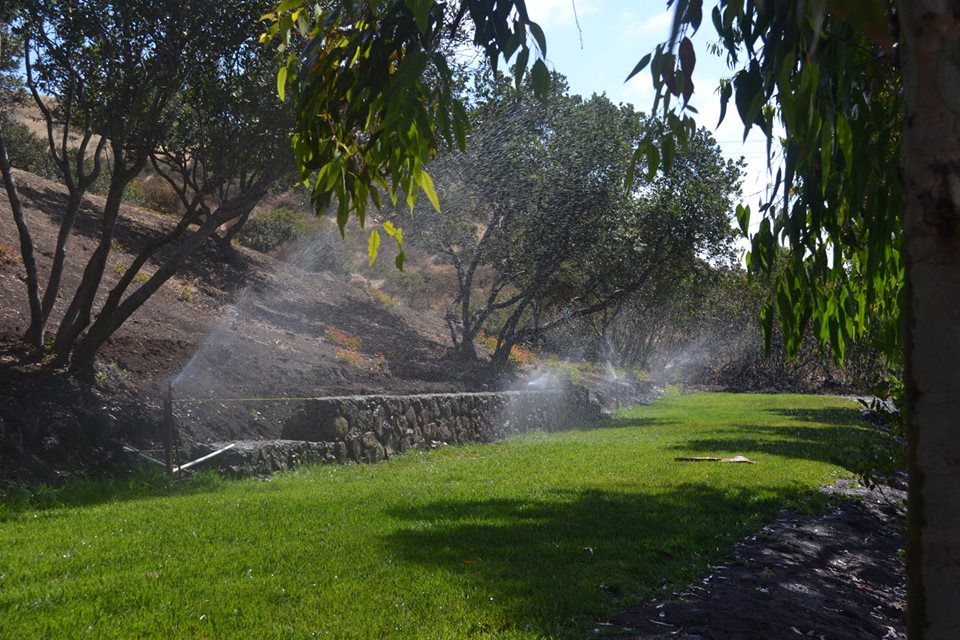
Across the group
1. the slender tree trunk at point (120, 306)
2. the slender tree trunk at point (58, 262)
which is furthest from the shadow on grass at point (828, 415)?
the slender tree trunk at point (58, 262)

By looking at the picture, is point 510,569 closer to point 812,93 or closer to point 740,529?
point 740,529

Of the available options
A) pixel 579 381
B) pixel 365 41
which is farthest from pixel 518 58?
pixel 579 381

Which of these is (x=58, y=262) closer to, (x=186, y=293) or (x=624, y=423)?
(x=186, y=293)

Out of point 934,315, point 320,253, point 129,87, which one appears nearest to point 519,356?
point 320,253

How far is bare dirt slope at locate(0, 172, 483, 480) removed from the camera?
11133mm

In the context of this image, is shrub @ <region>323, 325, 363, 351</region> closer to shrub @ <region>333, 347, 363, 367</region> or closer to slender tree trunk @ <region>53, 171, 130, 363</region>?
shrub @ <region>333, 347, 363, 367</region>

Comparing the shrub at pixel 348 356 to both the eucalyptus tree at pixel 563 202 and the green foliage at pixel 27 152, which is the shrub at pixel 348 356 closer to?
the eucalyptus tree at pixel 563 202

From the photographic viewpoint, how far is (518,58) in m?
3.66

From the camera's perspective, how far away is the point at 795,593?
579 cm

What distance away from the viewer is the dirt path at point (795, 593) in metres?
4.82

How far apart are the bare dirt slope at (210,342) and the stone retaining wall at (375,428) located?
24.3 inches

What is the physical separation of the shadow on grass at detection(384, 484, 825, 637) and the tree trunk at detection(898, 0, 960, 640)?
9.00 feet

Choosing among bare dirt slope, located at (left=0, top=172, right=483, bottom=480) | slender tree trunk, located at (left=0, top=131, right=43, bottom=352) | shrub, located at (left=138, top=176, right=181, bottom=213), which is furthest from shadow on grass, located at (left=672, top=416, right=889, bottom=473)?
shrub, located at (left=138, top=176, right=181, bottom=213)

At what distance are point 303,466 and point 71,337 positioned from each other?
3287 mm
